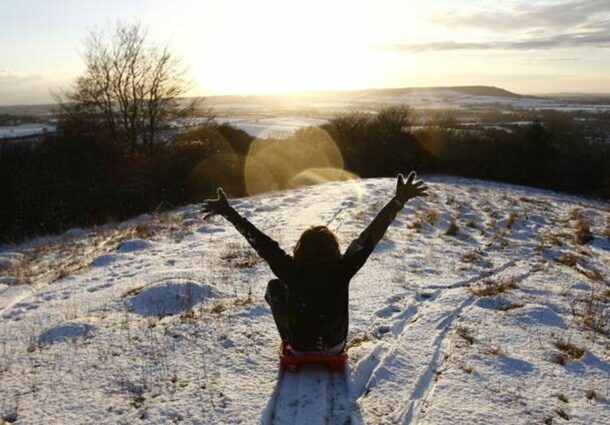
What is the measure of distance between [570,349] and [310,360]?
3.34 meters

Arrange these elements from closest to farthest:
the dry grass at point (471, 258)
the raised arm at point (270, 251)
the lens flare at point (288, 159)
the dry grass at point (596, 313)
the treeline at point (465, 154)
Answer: the raised arm at point (270, 251) → the dry grass at point (596, 313) → the dry grass at point (471, 258) → the lens flare at point (288, 159) → the treeline at point (465, 154)

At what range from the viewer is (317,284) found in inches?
176

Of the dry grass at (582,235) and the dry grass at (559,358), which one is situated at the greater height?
the dry grass at (559,358)

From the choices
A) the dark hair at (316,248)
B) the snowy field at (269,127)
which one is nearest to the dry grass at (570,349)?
the dark hair at (316,248)

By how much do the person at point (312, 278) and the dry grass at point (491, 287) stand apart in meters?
3.66

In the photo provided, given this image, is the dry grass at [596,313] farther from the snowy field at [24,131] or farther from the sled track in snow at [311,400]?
the snowy field at [24,131]

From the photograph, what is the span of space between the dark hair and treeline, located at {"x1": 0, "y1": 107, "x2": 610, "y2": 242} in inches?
685

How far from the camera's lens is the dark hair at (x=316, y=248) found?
4.30 m

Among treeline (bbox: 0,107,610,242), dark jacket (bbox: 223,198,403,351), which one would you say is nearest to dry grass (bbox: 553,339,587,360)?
dark jacket (bbox: 223,198,403,351)

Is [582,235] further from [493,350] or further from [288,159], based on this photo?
[288,159]

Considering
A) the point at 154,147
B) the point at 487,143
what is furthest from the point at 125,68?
the point at 487,143

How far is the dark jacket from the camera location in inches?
176

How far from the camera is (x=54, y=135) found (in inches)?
1099

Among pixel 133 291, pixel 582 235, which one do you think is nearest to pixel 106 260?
pixel 133 291
